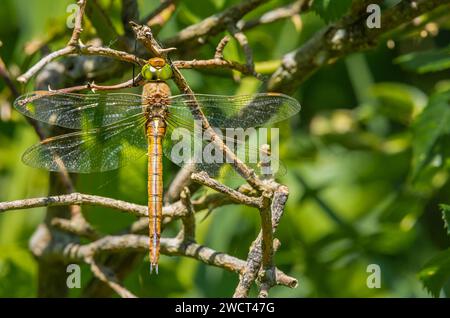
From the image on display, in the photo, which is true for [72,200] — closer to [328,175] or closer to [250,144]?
[250,144]

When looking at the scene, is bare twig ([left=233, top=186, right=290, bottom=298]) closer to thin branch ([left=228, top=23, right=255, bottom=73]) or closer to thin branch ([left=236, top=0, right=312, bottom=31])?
thin branch ([left=228, top=23, right=255, bottom=73])

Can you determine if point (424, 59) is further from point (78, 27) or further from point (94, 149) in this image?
point (78, 27)

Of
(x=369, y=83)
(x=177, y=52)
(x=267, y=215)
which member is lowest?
(x=267, y=215)

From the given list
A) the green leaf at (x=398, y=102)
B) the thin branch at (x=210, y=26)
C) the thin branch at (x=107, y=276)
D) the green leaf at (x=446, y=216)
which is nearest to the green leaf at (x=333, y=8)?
the thin branch at (x=210, y=26)

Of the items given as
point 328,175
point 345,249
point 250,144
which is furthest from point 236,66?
point 328,175

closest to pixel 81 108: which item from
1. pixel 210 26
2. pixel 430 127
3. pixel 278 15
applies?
pixel 210 26

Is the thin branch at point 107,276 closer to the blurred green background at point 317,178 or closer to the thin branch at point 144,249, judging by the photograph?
the thin branch at point 144,249

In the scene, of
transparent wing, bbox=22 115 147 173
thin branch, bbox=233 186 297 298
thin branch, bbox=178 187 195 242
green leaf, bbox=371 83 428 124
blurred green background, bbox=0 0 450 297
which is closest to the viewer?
thin branch, bbox=233 186 297 298

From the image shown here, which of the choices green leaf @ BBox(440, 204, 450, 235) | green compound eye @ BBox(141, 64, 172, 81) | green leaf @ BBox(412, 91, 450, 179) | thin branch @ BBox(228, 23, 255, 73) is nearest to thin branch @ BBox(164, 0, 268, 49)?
thin branch @ BBox(228, 23, 255, 73)
